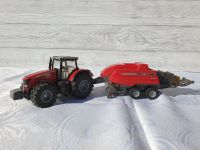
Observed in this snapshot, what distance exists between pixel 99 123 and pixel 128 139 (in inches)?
12.5

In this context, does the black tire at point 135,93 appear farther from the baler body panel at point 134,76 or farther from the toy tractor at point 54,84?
the toy tractor at point 54,84

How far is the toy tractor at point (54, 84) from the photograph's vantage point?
2.00 meters

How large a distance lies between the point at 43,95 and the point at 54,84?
20 cm

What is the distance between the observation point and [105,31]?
374 cm

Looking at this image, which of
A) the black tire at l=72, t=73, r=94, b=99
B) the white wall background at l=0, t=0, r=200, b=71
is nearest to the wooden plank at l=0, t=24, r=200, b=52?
the white wall background at l=0, t=0, r=200, b=71

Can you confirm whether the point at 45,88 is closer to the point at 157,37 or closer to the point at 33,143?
the point at 33,143

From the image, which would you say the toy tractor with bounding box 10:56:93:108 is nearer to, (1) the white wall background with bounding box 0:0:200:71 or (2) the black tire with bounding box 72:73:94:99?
(2) the black tire with bounding box 72:73:94:99

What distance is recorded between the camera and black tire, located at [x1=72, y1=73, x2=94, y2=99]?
220cm

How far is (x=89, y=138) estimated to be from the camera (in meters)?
1.48

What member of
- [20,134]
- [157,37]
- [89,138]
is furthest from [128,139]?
[157,37]

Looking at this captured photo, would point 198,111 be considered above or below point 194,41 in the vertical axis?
below

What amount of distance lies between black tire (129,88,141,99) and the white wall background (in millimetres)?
1521

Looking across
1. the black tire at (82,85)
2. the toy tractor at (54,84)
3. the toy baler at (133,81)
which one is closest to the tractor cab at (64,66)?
the toy tractor at (54,84)

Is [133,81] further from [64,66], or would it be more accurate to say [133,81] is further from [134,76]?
[64,66]
